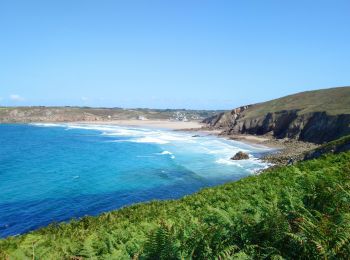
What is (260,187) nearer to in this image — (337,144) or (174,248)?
(174,248)

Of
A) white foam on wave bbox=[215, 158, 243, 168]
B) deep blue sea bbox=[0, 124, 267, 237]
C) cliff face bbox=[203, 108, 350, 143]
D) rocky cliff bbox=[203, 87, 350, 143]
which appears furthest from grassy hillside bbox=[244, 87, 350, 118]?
white foam on wave bbox=[215, 158, 243, 168]

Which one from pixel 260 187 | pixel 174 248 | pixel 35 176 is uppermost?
pixel 174 248

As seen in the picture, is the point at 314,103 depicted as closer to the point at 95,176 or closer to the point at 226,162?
the point at 226,162

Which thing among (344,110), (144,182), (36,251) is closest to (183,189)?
(144,182)

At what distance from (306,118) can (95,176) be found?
2411 inches

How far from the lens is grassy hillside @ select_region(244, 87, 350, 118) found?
307ft

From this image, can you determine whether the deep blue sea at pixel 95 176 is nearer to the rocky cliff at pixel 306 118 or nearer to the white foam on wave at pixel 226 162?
the white foam on wave at pixel 226 162

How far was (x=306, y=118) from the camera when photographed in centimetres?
9525

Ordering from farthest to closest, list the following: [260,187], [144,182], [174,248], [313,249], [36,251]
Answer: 1. [144,182]
2. [260,187]
3. [36,251]
4. [174,248]
5. [313,249]

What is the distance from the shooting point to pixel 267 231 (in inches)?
251

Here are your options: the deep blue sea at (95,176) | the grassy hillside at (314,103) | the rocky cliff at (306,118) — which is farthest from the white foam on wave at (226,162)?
the grassy hillside at (314,103)

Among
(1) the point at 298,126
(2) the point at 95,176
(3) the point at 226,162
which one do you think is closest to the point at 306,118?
(1) the point at 298,126

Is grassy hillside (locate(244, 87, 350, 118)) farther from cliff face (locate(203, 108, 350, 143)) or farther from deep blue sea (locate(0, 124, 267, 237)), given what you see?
deep blue sea (locate(0, 124, 267, 237))

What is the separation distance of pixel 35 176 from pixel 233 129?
79129 mm
